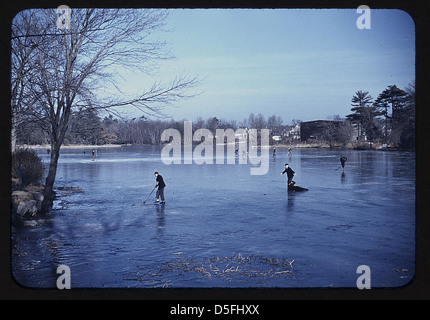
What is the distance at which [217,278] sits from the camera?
12.9 ft

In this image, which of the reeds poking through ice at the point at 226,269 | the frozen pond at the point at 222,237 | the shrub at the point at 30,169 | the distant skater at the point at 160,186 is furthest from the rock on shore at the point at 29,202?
the distant skater at the point at 160,186

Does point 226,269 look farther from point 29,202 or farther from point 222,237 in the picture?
point 29,202

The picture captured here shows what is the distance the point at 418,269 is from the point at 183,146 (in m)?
2.29

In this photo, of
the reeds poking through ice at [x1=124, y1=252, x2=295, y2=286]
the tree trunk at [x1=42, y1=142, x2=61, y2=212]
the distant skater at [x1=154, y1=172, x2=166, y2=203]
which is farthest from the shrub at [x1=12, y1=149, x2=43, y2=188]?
the distant skater at [x1=154, y1=172, x2=166, y2=203]

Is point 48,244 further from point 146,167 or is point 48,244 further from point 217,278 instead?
point 146,167

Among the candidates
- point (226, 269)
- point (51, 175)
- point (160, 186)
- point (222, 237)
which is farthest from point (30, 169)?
point (160, 186)

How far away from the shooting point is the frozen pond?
12.0ft

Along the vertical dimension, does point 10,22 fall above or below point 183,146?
above

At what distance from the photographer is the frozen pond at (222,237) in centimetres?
366

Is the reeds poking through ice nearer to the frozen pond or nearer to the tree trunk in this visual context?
the frozen pond

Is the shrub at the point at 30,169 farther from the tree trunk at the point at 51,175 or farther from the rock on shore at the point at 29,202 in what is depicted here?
the tree trunk at the point at 51,175

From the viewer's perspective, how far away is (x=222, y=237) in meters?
6.21

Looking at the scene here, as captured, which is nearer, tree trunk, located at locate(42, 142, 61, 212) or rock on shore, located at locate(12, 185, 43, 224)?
rock on shore, located at locate(12, 185, 43, 224)

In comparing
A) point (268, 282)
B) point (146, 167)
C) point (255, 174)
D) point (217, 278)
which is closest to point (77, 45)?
point (217, 278)
